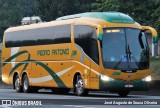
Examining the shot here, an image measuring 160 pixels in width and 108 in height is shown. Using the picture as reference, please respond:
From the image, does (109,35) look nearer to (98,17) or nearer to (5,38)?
(98,17)

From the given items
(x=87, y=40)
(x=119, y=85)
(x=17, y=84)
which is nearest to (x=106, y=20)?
(x=87, y=40)

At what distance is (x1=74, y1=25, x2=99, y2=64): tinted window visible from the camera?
27.4 metres

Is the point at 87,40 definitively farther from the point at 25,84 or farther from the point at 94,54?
the point at 25,84

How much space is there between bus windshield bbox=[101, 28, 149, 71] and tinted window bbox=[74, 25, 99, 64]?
45cm

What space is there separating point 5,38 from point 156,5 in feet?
56.6

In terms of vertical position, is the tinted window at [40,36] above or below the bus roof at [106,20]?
below

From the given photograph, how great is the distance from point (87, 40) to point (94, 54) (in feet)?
2.97

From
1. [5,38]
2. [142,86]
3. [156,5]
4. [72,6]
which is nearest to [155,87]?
[142,86]

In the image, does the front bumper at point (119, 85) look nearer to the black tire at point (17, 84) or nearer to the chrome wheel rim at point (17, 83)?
the black tire at point (17, 84)

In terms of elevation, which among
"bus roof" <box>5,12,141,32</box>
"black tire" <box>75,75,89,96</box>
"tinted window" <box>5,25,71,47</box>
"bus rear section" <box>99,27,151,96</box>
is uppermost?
"bus roof" <box>5,12,141,32</box>

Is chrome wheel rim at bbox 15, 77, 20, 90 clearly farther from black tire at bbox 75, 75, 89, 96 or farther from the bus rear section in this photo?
the bus rear section

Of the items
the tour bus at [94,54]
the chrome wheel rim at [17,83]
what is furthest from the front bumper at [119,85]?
the chrome wheel rim at [17,83]

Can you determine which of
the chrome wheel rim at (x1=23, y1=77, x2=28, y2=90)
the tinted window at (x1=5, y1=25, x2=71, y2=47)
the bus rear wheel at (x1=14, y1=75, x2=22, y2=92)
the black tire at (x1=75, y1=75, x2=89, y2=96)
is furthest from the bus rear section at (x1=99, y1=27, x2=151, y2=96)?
the bus rear wheel at (x1=14, y1=75, x2=22, y2=92)

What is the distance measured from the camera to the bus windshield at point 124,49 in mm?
27078
